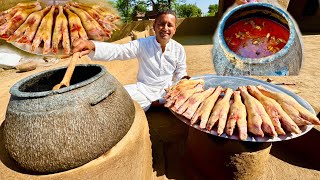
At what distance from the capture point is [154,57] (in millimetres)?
3096

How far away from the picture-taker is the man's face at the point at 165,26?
2709mm

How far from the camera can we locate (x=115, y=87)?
2016 millimetres

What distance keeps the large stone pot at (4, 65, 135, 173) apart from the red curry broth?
300 cm

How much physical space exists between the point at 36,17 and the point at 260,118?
2.31 m

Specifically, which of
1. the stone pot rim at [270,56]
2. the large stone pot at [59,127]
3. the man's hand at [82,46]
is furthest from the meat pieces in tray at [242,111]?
the stone pot rim at [270,56]

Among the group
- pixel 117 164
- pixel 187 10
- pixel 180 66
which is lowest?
pixel 117 164

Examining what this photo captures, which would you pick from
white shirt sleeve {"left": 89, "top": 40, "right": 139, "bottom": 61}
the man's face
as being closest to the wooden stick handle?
white shirt sleeve {"left": 89, "top": 40, "right": 139, "bottom": 61}

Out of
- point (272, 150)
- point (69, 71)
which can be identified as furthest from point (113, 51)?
point (272, 150)

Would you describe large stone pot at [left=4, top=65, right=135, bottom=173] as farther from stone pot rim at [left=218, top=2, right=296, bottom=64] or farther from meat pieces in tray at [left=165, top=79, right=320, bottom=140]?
stone pot rim at [left=218, top=2, right=296, bottom=64]

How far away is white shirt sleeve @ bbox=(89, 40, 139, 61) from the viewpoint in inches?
100.0

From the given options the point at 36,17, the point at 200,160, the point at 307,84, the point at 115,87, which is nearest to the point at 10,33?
the point at 36,17

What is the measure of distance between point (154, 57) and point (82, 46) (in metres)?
1.14

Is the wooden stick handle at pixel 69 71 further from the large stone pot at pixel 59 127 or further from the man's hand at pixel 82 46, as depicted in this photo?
the large stone pot at pixel 59 127

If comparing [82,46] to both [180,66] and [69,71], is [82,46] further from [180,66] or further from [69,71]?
[180,66]
